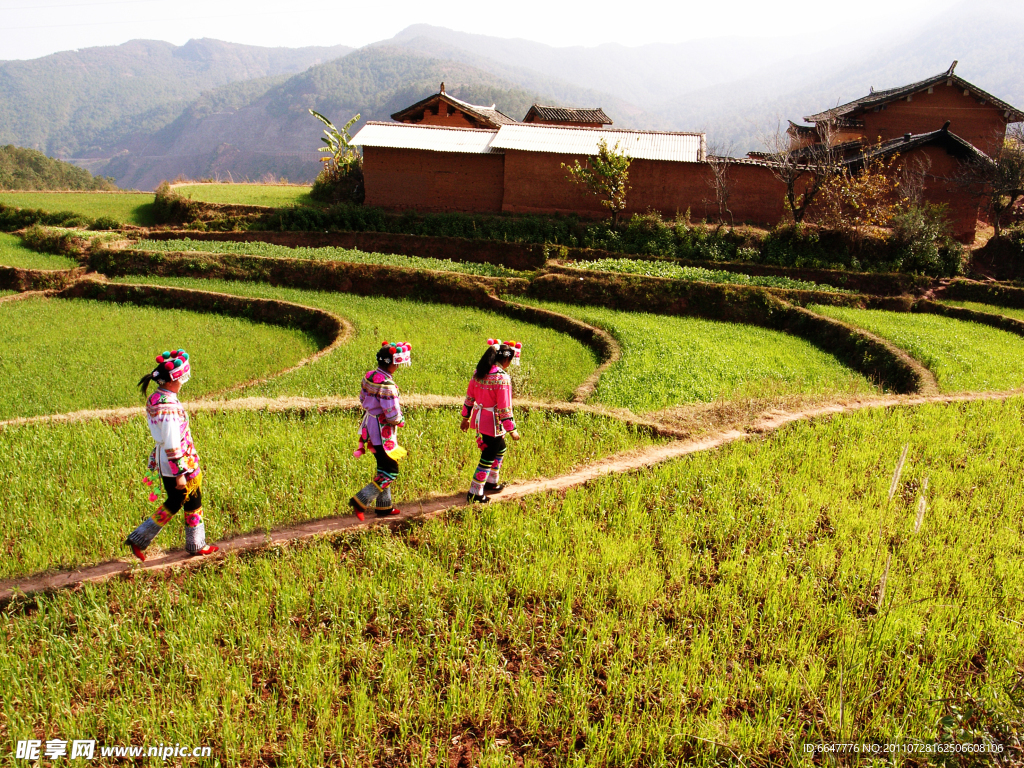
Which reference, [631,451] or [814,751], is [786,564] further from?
[631,451]

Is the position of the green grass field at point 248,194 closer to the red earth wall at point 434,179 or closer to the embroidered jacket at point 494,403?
the red earth wall at point 434,179

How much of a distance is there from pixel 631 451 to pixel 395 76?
162737 millimetres

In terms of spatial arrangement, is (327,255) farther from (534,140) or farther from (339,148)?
(339,148)

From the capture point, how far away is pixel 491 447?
5.64m

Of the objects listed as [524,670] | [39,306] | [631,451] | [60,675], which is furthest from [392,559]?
[39,306]

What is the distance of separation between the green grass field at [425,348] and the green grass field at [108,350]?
153cm

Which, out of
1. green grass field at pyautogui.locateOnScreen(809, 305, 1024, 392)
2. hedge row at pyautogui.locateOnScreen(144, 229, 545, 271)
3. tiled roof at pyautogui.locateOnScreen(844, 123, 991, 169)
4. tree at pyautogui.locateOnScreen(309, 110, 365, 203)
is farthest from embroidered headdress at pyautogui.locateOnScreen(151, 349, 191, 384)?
tree at pyautogui.locateOnScreen(309, 110, 365, 203)

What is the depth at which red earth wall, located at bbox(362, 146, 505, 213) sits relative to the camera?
2734cm

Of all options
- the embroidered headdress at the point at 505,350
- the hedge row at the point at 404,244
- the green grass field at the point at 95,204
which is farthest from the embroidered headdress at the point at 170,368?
the green grass field at the point at 95,204

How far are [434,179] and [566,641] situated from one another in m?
26.5

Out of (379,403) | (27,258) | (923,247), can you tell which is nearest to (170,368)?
(379,403)

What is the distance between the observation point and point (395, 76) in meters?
147

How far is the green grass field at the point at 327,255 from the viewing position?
62.6ft

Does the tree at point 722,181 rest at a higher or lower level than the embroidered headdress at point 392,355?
higher
